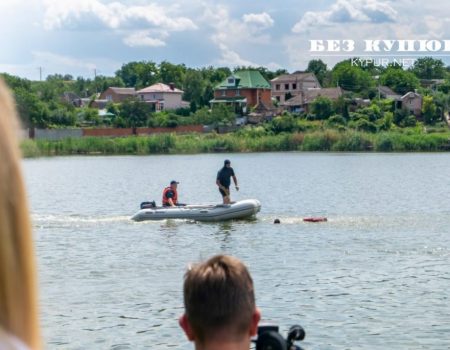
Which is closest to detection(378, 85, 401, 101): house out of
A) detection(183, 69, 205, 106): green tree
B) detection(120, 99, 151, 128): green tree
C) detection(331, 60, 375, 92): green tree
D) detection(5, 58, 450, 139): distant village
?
detection(5, 58, 450, 139): distant village

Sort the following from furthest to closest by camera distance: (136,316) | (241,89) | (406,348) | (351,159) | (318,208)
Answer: (241,89), (351,159), (318,208), (136,316), (406,348)

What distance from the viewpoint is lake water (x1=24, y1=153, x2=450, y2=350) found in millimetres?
15038

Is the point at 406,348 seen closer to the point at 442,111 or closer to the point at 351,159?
the point at 351,159

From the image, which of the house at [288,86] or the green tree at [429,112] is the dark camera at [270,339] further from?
the house at [288,86]

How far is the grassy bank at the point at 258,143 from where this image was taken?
10362cm

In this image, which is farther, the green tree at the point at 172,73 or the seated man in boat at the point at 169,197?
the green tree at the point at 172,73

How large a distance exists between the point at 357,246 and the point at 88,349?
41.8 feet

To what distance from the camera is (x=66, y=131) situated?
118m

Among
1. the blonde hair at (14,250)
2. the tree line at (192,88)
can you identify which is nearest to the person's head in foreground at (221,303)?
the blonde hair at (14,250)

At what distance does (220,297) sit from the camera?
2566 millimetres

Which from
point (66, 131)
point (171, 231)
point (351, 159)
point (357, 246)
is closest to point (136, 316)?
point (357, 246)

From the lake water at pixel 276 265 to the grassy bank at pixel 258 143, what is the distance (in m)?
49.8

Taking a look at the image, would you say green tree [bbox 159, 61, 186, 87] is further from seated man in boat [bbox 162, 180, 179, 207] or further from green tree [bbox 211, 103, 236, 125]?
seated man in boat [bbox 162, 180, 179, 207]

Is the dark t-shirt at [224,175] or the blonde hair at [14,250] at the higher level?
the blonde hair at [14,250]
